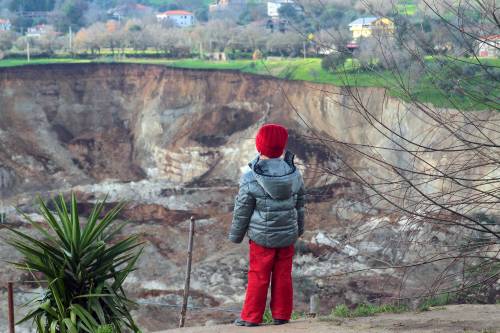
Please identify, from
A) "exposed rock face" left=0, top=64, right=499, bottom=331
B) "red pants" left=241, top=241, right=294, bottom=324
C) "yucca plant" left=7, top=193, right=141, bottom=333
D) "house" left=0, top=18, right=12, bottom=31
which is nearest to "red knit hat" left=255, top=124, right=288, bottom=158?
"red pants" left=241, top=241, right=294, bottom=324

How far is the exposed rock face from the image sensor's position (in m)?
27.0

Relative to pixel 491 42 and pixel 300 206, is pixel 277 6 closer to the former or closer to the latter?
pixel 491 42

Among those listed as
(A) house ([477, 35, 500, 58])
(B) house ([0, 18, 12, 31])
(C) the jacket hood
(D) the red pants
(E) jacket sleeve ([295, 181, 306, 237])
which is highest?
(A) house ([477, 35, 500, 58])

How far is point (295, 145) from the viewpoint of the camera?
32.9 m

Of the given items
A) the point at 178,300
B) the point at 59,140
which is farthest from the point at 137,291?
the point at 59,140

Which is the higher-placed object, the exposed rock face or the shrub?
the shrub

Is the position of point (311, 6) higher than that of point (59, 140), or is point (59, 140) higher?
point (311, 6)

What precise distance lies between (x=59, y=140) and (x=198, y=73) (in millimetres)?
7538

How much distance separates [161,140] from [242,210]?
3141 cm

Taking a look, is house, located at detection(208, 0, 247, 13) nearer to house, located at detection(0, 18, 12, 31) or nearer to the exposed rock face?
house, located at detection(0, 18, 12, 31)

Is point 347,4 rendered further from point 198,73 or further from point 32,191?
point 198,73

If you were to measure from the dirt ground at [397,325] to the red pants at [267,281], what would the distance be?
144 millimetres

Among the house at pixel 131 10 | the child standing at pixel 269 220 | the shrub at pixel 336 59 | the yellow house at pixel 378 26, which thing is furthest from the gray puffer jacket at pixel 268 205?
the house at pixel 131 10

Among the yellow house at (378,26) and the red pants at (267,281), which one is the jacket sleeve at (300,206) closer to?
the red pants at (267,281)
